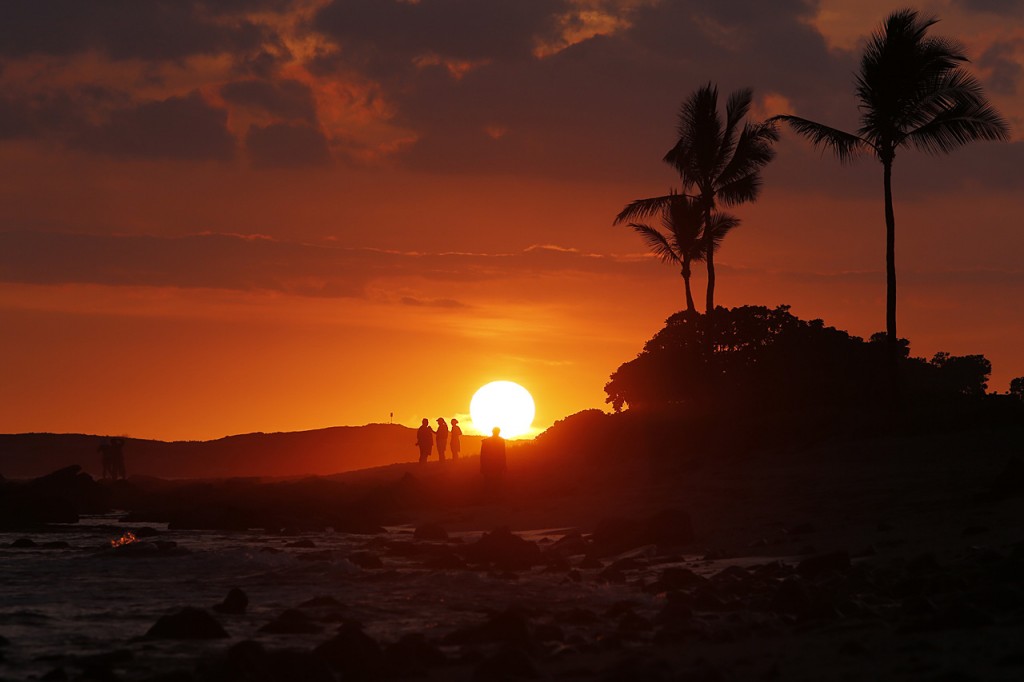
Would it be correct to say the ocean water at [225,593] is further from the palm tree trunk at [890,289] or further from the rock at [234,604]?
the palm tree trunk at [890,289]

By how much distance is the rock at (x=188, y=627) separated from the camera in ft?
43.4

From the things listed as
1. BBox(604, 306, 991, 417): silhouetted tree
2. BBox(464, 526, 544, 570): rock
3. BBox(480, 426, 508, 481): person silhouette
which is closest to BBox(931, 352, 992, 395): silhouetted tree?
BBox(604, 306, 991, 417): silhouetted tree

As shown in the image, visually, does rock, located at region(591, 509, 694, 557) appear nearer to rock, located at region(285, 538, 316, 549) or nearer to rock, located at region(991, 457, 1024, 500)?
rock, located at region(991, 457, 1024, 500)

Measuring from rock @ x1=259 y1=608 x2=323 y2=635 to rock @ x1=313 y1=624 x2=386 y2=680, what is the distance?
2.14 meters

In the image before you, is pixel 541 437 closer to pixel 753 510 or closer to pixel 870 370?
pixel 870 370

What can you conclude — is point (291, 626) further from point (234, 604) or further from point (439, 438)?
point (439, 438)

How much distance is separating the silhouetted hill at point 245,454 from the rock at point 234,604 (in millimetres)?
85242

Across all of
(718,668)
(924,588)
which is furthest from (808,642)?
(924,588)

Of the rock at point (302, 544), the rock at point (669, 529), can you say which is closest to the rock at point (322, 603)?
the rock at point (669, 529)

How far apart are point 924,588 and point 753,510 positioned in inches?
461

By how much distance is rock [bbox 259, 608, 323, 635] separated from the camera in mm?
13758

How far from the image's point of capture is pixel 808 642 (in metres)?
11.2

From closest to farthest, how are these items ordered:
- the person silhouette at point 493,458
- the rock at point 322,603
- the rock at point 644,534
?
1. the rock at point 322,603
2. the rock at point 644,534
3. the person silhouette at point 493,458

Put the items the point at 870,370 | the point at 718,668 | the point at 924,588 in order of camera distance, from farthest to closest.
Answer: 1. the point at 870,370
2. the point at 924,588
3. the point at 718,668
